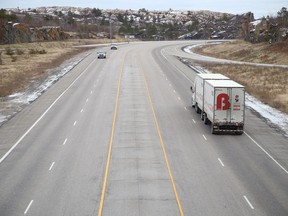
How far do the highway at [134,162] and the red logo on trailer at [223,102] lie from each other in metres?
1.99

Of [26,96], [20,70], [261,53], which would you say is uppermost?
[261,53]

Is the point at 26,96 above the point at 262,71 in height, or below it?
above

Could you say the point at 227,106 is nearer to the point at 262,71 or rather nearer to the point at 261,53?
the point at 262,71

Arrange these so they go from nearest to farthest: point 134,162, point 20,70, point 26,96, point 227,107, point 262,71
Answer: point 134,162 → point 227,107 → point 26,96 → point 262,71 → point 20,70

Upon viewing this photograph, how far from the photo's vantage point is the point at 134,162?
23344 mm

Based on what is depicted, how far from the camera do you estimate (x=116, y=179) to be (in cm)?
2081

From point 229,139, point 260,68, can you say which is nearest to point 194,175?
point 229,139

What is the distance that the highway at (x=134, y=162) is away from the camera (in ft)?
59.1

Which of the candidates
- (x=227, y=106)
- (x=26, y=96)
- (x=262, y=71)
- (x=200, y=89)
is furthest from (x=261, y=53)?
(x=227, y=106)

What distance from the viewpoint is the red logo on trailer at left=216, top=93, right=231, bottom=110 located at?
94.4 feet

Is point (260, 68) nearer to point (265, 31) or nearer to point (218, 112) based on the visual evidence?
point (218, 112)

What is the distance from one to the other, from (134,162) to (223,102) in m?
8.57

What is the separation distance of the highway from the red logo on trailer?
1.99 metres

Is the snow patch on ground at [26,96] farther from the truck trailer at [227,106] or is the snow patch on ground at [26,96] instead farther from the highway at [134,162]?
the truck trailer at [227,106]
